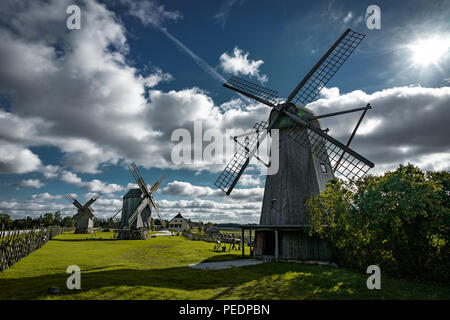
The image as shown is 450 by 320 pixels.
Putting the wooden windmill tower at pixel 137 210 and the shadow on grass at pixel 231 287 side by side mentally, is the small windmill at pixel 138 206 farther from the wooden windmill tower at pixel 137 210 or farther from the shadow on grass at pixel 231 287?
the shadow on grass at pixel 231 287

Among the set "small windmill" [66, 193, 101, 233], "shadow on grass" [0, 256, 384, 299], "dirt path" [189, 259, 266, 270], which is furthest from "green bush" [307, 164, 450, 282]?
"small windmill" [66, 193, 101, 233]

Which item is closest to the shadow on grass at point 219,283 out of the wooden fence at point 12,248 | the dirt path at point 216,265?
the dirt path at point 216,265

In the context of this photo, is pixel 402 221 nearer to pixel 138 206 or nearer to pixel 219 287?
pixel 219 287

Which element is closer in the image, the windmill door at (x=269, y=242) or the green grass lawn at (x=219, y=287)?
the green grass lawn at (x=219, y=287)

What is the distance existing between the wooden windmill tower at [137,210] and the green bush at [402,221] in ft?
108

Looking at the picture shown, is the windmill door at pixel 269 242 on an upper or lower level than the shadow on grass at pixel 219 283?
lower

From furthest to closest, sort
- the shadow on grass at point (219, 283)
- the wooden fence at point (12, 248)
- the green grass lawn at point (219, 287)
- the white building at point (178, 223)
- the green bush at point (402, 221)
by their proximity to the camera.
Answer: the white building at point (178, 223)
the wooden fence at point (12, 248)
the green bush at point (402, 221)
the shadow on grass at point (219, 283)
the green grass lawn at point (219, 287)

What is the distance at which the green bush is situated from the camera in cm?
977

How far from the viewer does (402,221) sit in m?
10.6

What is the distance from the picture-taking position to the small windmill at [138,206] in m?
37.8

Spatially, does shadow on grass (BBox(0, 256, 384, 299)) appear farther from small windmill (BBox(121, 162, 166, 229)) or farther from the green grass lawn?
small windmill (BBox(121, 162, 166, 229))

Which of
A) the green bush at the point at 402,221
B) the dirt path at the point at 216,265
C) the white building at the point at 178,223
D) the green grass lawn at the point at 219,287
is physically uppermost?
the green bush at the point at 402,221

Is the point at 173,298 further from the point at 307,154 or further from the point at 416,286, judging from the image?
the point at 307,154

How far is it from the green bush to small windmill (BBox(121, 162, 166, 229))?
109 ft
